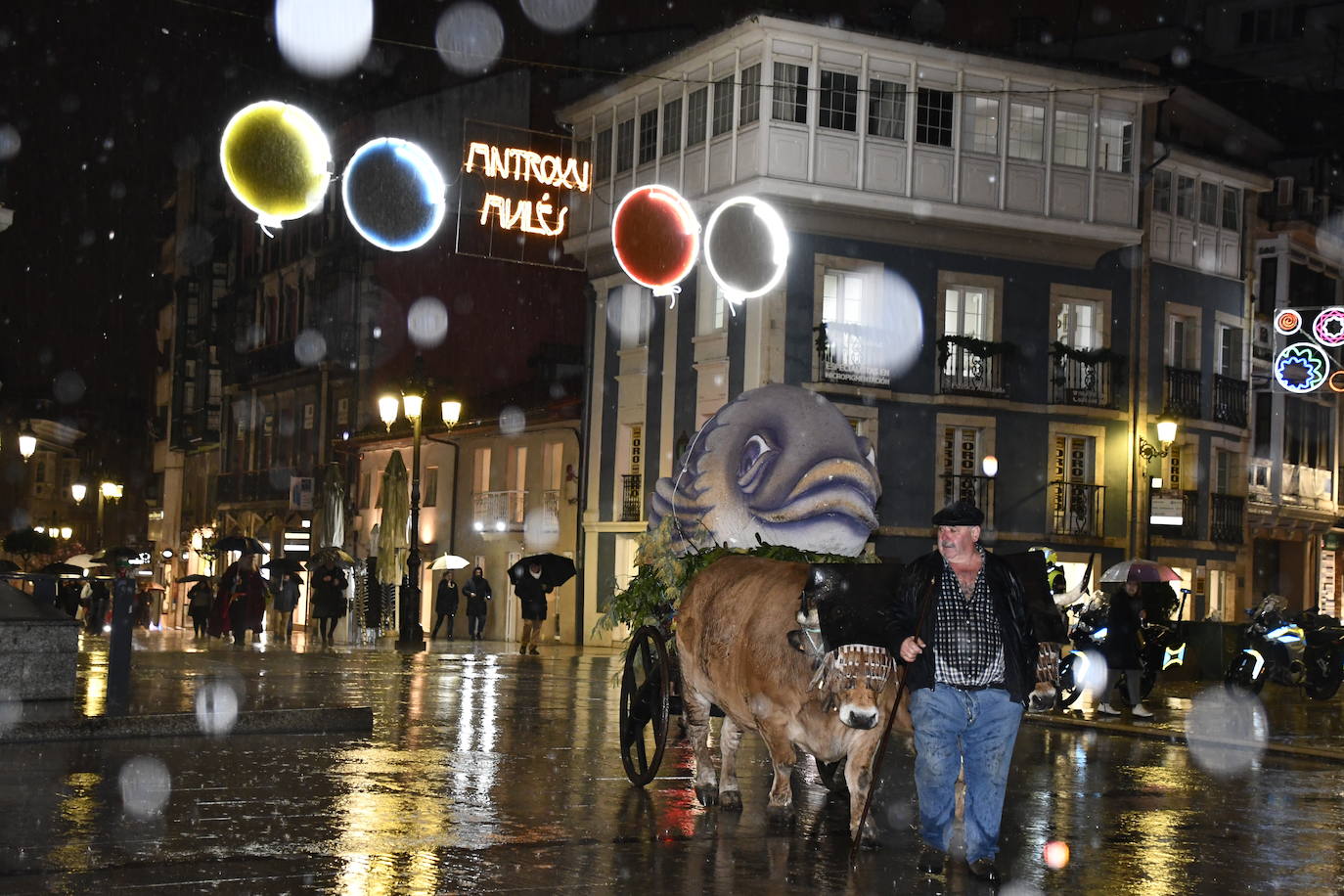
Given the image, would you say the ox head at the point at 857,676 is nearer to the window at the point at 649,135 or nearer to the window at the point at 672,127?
the window at the point at 672,127

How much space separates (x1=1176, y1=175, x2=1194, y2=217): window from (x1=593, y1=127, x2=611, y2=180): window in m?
13.3

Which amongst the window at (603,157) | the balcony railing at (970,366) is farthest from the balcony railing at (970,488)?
the window at (603,157)

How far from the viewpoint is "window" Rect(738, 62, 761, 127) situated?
35.9 meters

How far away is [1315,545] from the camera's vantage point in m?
47.9

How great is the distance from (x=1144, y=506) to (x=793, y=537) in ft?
96.7

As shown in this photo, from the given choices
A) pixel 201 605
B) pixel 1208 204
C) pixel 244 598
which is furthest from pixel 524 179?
pixel 1208 204

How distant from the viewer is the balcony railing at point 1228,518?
138ft

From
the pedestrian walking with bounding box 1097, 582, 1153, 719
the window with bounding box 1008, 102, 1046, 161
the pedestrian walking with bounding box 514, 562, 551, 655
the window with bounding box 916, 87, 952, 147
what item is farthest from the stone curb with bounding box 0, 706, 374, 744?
the window with bounding box 1008, 102, 1046, 161

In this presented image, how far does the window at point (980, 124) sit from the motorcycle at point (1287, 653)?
14.0 meters

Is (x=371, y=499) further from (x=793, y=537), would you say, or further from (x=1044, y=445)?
(x=793, y=537)

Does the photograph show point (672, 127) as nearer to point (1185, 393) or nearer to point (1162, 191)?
point (1162, 191)

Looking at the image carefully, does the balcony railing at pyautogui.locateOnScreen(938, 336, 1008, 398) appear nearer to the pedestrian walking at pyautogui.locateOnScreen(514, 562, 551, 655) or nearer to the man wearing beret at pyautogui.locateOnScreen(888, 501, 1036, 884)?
the pedestrian walking at pyautogui.locateOnScreen(514, 562, 551, 655)

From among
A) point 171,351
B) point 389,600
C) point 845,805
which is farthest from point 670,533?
point 171,351

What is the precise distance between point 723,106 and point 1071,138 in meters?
7.88
